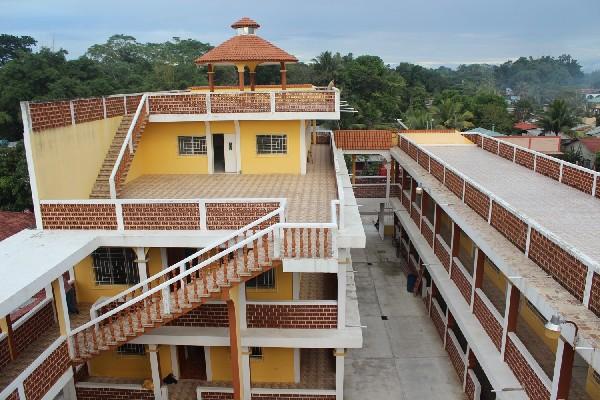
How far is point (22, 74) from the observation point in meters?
49.5

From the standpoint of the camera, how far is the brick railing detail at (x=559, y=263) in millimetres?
7505

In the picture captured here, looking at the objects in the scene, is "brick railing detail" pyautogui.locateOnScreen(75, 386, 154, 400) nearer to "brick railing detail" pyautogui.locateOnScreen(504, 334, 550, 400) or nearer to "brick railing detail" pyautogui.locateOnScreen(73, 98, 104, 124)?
"brick railing detail" pyautogui.locateOnScreen(73, 98, 104, 124)

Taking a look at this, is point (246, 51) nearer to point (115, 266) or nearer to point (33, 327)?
point (115, 266)

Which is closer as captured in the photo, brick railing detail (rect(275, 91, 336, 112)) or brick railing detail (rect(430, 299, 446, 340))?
brick railing detail (rect(275, 91, 336, 112))

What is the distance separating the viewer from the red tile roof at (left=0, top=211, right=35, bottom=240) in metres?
22.9

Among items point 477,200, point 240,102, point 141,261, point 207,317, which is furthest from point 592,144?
point 141,261

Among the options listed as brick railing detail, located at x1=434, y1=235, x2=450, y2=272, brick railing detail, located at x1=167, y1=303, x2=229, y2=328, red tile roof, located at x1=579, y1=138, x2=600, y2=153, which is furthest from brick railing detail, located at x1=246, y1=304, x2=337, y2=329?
red tile roof, located at x1=579, y1=138, x2=600, y2=153

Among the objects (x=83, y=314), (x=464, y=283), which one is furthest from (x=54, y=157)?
(x=464, y=283)

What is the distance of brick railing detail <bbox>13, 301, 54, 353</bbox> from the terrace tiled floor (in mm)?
3733

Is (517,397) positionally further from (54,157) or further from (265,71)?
(265,71)

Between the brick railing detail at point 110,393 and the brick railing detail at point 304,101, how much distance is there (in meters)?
9.28

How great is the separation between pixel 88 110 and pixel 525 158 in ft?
49.3

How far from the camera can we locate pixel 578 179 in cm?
1409

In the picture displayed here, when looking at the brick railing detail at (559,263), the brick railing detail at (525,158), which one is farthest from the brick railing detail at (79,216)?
the brick railing detail at (525,158)
